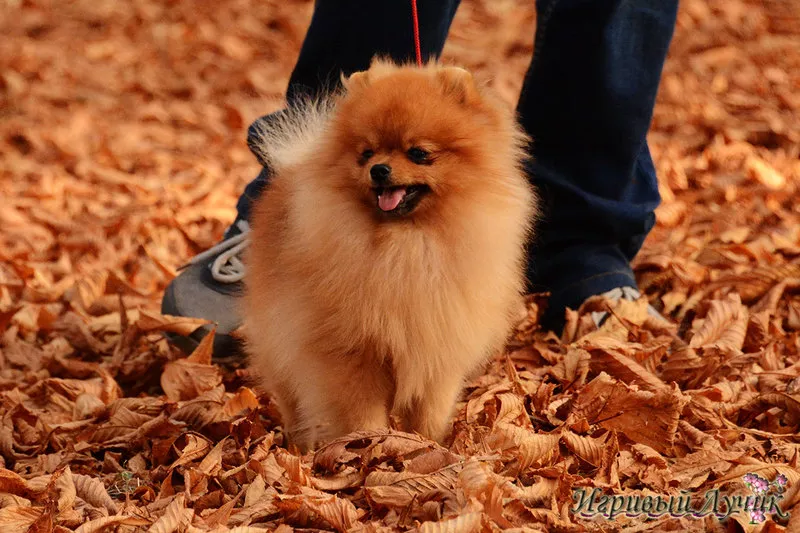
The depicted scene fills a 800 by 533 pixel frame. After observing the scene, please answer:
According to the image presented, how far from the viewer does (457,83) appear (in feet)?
7.12

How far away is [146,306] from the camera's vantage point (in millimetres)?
3543

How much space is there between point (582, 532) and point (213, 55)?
17.6ft

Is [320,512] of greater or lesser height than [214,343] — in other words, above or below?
above

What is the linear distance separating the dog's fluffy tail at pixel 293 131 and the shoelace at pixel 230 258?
385 mm

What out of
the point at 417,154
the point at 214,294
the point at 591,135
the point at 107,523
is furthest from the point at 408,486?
the point at 591,135

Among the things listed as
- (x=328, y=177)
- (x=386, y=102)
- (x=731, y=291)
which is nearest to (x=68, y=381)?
(x=328, y=177)

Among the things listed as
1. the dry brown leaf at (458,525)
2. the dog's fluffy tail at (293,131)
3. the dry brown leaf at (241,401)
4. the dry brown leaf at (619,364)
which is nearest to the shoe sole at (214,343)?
the dry brown leaf at (241,401)

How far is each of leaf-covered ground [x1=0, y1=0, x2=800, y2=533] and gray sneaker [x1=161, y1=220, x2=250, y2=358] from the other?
7 centimetres

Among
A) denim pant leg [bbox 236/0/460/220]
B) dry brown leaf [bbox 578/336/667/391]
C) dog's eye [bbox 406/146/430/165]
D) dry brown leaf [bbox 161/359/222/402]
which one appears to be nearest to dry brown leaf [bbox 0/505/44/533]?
dry brown leaf [bbox 161/359/222/402]

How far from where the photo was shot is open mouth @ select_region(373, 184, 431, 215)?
2074mm

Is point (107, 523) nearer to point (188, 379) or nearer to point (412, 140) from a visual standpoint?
point (188, 379)

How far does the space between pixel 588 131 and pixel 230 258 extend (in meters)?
1.37

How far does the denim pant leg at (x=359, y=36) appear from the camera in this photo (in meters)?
2.71

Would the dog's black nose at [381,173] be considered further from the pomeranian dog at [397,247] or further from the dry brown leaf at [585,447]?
the dry brown leaf at [585,447]
